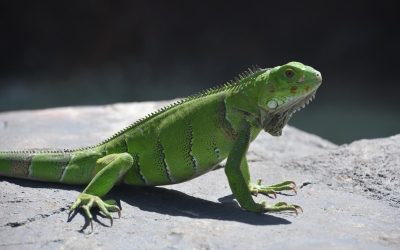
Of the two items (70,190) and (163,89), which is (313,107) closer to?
(163,89)

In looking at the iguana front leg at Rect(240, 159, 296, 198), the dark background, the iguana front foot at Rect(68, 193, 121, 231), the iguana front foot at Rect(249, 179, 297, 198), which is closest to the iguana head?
the iguana front leg at Rect(240, 159, 296, 198)

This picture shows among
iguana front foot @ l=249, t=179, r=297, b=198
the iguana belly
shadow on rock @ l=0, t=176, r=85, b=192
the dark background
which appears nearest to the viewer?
the iguana belly

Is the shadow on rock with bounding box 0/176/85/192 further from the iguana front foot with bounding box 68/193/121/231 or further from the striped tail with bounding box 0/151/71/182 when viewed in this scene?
the iguana front foot with bounding box 68/193/121/231

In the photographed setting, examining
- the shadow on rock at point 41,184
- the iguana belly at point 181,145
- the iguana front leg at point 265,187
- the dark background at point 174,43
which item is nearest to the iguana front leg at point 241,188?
the iguana belly at point 181,145

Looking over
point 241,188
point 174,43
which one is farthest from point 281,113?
point 174,43

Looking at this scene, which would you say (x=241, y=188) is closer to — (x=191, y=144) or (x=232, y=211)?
(x=232, y=211)

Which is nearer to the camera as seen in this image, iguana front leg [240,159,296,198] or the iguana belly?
the iguana belly

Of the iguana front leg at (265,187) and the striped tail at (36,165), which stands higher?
the striped tail at (36,165)

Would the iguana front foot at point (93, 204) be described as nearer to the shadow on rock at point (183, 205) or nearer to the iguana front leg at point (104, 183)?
the iguana front leg at point (104, 183)
